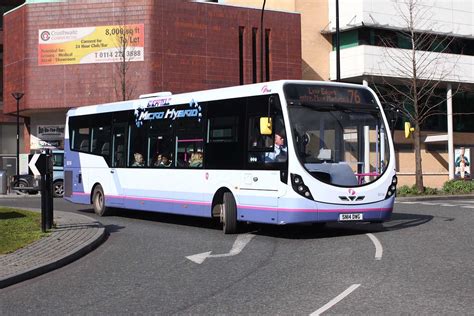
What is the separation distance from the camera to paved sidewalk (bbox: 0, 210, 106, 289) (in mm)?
8188

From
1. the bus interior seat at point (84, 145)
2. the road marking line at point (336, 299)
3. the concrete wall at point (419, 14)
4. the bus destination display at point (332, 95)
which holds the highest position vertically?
the concrete wall at point (419, 14)

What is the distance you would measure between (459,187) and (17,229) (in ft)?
76.2

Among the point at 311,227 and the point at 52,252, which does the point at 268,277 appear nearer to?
the point at 52,252

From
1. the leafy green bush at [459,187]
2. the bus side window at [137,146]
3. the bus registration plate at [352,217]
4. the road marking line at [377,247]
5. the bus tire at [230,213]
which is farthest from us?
the leafy green bush at [459,187]

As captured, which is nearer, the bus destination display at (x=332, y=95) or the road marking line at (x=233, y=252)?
the road marking line at (x=233, y=252)

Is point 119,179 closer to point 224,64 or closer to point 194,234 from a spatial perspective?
point 194,234

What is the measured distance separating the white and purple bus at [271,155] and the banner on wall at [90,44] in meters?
21.8

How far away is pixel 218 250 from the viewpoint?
1054 cm

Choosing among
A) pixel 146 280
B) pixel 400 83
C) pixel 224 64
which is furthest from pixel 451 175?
pixel 146 280

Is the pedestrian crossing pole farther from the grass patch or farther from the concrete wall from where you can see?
the concrete wall

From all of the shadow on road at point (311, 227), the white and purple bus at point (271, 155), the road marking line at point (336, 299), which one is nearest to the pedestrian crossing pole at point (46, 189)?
the shadow on road at point (311, 227)

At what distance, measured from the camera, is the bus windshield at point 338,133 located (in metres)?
11.7

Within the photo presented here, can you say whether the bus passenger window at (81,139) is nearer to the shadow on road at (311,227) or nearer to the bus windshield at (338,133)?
the shadow on road at (311,227)

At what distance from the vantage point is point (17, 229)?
41.2 ft
